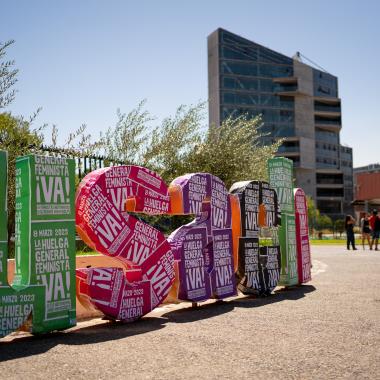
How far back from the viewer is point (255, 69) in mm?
85562

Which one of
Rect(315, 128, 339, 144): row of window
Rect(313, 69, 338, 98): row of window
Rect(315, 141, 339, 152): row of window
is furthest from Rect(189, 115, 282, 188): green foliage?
Rect(313, 69, 338, 98): row of window

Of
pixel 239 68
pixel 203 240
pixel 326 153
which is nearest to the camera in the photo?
pixel 203 240

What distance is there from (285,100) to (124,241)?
8353 cm

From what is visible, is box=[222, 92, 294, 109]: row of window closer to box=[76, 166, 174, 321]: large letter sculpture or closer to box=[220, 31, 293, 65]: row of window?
box=[220, 31, 293, 65]: row of window

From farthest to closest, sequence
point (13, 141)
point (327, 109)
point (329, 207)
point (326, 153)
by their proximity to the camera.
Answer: point (326, 153)
point (327, 109)
point (329, 207)
point (13, 141)

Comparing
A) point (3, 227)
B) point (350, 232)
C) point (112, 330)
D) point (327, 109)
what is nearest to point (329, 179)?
point (327, 109)

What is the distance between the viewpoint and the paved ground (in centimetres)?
440

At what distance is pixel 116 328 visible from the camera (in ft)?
21.6

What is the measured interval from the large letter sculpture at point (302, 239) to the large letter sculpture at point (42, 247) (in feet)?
19.6

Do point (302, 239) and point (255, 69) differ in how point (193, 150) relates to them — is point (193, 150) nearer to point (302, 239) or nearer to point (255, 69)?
point (302, 239)

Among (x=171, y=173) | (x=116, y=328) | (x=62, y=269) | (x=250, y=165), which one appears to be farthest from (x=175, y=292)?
(x=250, y=165)

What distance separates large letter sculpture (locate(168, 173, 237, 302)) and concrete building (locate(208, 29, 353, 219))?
74653 mm

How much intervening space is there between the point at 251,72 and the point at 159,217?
7634 cm

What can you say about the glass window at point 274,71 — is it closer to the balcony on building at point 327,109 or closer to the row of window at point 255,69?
the row of window at point 255,69
